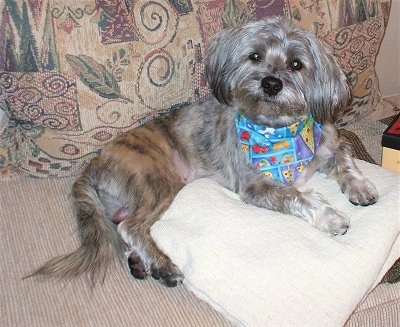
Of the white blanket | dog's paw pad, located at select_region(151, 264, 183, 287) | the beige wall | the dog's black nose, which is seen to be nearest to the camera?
the white blanket

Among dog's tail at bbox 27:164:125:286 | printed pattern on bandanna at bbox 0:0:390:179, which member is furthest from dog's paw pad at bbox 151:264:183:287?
printed pattern on bandanna at bbox 0:0:390:179

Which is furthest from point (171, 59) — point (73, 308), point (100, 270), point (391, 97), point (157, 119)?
point (391, 97)

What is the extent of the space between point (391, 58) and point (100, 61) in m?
1.94

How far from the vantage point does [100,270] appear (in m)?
1.97

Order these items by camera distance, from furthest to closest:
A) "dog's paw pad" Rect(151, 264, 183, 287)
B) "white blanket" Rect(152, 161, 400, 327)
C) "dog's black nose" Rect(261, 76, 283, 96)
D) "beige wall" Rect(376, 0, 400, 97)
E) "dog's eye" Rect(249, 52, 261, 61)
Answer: "beige wall" Rect(376, 0, 400, 97), "dog's eye" Rect(249, 52, 261, 61), "dog's black nose" Rect(261, 76, 283, 96), "dog's paw pad" Rect(151, 264, 183, 287), "white blanket" Rect(152, 161, 400, 327)

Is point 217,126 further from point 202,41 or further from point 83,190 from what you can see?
point 83,190

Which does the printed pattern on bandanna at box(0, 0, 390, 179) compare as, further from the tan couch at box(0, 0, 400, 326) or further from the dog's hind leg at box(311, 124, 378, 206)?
the dog's hind leg at box(311, 124, 378, 206)

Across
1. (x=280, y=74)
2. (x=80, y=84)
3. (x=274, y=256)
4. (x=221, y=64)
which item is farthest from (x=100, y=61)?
(x=274, y=256)

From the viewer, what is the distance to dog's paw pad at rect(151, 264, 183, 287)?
1937mm

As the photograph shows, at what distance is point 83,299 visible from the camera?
1851mm

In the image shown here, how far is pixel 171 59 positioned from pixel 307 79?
22.7 inches

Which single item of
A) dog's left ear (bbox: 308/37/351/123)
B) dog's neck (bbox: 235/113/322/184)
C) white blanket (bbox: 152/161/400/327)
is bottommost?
white blanket (bbox: 152/161/400/327)

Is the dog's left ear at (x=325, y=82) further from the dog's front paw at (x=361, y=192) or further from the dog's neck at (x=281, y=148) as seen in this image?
the dog's front paw at (x=361, y=192)

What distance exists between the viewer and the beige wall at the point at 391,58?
3209mm
